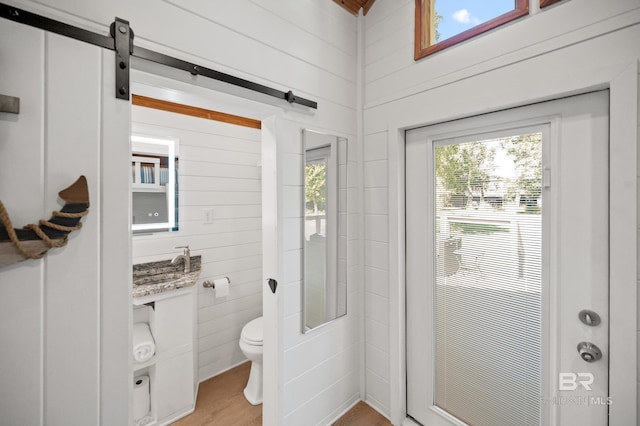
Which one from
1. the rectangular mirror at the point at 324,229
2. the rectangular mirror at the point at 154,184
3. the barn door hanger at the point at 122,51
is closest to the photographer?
the barn door hanger at the point at 122,51

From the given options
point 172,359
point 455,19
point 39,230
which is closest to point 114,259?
point 39,230

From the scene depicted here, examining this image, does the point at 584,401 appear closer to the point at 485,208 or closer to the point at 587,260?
the point at 587,260

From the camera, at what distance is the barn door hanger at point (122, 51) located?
974mm

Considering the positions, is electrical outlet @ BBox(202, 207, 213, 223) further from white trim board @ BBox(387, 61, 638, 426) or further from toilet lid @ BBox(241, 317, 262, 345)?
white trim board @ BBox(387, 61, 638, 426)

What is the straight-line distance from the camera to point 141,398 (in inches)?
70.6

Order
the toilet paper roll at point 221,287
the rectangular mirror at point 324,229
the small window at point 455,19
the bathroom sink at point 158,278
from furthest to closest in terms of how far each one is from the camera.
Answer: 1. the toilet paper roll at point 221,287
2. the bathroom sink at point 158,278
3. the rectangular mirror at point 324,229
4. the small window at point 455,19

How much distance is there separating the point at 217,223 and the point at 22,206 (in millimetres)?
1605

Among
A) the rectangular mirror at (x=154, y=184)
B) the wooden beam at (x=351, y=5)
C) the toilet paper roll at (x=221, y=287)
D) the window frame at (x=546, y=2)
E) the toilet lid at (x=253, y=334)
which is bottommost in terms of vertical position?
the toilet lid at (x=253, y=334)

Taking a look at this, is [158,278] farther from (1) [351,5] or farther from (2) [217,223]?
(1) [351,5]

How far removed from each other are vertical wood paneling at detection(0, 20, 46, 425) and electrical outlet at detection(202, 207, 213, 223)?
1492mm

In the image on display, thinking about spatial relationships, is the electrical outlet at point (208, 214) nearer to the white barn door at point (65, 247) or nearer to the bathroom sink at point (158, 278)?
the bathroom sink at point (158, 278)

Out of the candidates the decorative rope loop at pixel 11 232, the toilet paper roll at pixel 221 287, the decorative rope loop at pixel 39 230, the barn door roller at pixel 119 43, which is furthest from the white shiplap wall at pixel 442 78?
the decorative rope loop at pixel 11 232

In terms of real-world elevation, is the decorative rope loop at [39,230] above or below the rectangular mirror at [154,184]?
below

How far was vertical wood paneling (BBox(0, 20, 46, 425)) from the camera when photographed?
0.82 metres
